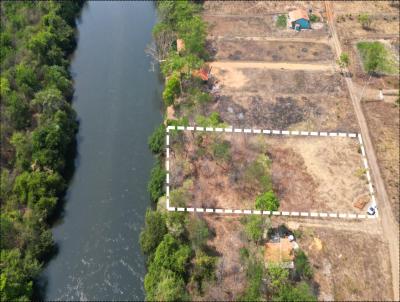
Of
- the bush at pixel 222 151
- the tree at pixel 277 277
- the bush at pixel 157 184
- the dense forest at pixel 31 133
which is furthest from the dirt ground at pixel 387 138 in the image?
the dense forest at pixel 31 133

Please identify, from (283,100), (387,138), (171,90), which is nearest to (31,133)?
(171,90)

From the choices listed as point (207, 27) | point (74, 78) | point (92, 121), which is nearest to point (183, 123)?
point (92, 121)

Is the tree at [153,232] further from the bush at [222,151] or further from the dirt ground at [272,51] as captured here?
the dirt ground at [272,51]

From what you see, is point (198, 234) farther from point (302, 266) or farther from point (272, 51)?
point (272, 51)

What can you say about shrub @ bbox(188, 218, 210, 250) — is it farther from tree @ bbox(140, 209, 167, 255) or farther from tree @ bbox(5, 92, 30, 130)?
tree @ bbox(5, 92, 30, 130)

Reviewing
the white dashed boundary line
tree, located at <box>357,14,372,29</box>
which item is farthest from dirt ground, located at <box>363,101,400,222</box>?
tree, located at <box>357,14,372,29</box>

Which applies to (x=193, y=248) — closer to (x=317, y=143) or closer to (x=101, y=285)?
(x=101, y=285)
